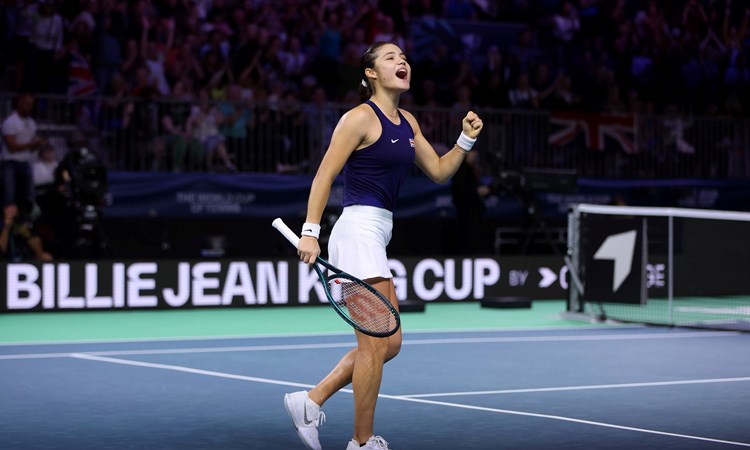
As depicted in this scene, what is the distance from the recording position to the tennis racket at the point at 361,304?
20.4 feet

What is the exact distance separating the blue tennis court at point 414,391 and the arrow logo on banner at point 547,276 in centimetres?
450

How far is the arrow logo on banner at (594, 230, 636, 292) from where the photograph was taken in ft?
47.1

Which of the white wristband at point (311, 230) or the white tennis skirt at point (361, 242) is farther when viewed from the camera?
the white tennis skirt at point (361, 242)

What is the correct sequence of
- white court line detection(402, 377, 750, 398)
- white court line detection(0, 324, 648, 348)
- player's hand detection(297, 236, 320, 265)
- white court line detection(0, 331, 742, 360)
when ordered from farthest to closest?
white court line detection(0, 324, 648, 348) < white court line detection(0, 331, 742, 360) < white court line detection(402, 377, 750, 398) < player's hand detection(297, 236, 320, 265)

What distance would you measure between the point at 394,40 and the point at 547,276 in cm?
593

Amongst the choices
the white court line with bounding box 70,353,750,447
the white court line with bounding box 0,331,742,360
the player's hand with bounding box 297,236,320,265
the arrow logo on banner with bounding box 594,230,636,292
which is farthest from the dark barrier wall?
the player's hand with bounding box 297,236,320,265

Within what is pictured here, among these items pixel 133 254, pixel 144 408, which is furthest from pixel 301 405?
pixel 133 254

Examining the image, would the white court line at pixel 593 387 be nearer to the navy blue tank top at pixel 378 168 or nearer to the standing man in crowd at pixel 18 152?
the navy blue tank top at pixel 378 168

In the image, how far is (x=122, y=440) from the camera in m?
7.04

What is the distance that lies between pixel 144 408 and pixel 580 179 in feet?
44.0

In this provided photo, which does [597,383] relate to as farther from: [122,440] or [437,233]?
[437,233]

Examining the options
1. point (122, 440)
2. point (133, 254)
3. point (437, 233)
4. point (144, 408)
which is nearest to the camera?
point (122, 440)

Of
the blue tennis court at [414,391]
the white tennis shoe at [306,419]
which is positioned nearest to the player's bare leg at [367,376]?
the white tennis shoe at [306,419]

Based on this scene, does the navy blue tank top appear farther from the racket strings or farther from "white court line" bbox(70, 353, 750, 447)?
"white court line" bbox(70, 353, 750, 447)
